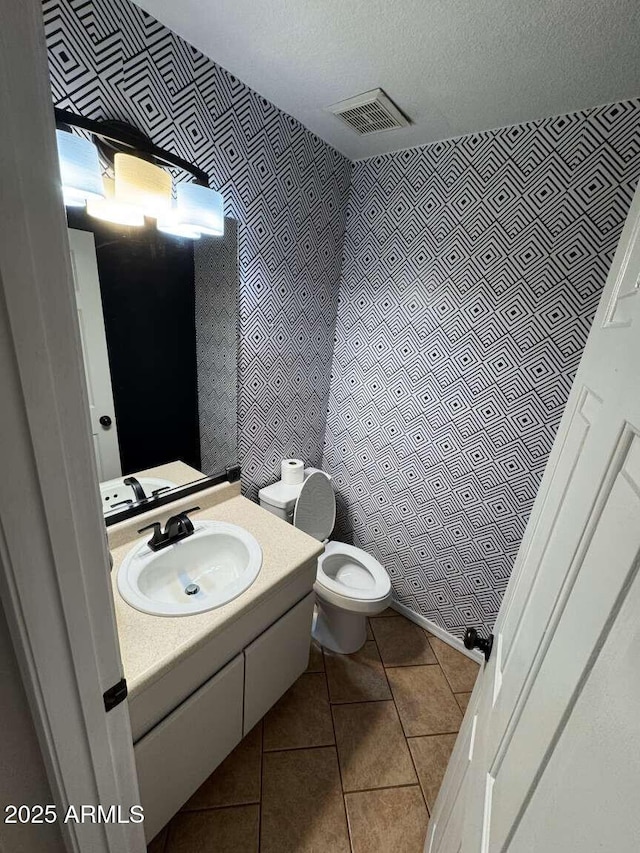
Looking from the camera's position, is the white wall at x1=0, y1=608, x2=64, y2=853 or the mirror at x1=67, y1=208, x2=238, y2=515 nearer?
the white wall at x1=0, y1=608, x2=64, y2=853

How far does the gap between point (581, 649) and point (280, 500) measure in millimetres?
1404

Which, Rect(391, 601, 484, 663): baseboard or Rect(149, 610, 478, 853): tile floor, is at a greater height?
Rect(391, 601, 484, 663): baseboard

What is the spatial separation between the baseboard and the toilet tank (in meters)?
0.92

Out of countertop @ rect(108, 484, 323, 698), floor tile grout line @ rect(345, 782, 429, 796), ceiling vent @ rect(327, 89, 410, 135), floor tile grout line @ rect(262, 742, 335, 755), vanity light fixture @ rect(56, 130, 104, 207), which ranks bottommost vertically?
floor tile grout line @ rect(345, 782, 429, 796)

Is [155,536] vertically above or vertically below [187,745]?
above

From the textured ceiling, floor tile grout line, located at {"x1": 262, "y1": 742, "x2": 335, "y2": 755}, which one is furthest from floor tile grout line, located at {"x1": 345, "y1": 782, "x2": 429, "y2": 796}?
the textured ceiling

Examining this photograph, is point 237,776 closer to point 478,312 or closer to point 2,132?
point 2,132

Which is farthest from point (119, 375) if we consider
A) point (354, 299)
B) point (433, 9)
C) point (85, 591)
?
point (433, 9)

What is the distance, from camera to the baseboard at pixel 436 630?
6.07ft

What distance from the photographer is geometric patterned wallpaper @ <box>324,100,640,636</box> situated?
1275mm

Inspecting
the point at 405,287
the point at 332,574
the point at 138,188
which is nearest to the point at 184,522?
the point at 332,574

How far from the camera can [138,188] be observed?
1.04 meters

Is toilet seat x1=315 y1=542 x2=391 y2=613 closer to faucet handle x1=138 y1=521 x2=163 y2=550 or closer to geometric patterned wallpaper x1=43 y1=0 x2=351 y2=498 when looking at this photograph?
geometric patterned wallpaper x1=43 y1=0 x2=351 y2=498

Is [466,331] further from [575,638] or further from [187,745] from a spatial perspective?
[187,745]
